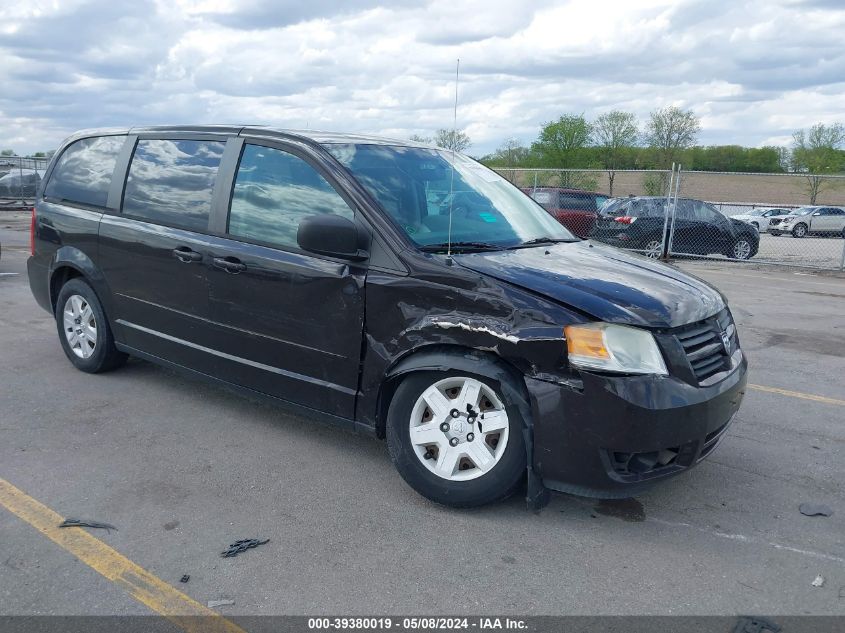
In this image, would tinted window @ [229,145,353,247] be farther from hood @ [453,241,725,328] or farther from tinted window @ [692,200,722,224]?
tinted window @ [692,200,722,224]

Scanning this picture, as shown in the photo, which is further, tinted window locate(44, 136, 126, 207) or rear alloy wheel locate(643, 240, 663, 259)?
rear alloy wheel locate(643, 240, 663, 259)

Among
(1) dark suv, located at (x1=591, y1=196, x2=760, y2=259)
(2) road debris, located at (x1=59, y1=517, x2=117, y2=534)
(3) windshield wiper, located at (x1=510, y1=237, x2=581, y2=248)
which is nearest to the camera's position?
(2) road debris, located at (x1=59, y1=517, x2=117, y2=534)

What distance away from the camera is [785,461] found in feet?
14.1

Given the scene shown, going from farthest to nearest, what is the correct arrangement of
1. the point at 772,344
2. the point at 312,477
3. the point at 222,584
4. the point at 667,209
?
the point at 667,209 → the point at 772,344 → the point at 312,477 → the point at 222,584

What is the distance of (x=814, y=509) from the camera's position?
12.1ft

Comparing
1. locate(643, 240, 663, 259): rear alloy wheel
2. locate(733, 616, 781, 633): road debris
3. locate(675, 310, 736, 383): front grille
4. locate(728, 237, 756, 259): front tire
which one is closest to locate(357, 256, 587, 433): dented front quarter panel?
locate(675, 310, 736, 383): front grille

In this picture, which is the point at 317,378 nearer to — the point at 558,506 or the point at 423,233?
the point at 423,233

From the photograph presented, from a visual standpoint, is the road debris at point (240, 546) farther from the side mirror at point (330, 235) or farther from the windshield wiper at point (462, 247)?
the windshield wiper at point (462, 247)

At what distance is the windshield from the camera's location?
3961 millimetres

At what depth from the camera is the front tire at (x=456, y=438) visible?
3.40m

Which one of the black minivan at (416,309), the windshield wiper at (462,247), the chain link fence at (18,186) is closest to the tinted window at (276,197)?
the black minivan at (416,309)

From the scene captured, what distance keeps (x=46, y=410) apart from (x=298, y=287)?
86.0 inches

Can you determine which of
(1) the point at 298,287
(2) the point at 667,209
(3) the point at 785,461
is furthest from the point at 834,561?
(2) the point at 667,209

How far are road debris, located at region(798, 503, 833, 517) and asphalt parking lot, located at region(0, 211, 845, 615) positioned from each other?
0.12 ft
